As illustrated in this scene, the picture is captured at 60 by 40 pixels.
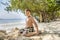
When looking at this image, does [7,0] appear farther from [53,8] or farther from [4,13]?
[53,8]

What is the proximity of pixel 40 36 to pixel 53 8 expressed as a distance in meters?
0.42

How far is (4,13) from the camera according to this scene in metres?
1.94

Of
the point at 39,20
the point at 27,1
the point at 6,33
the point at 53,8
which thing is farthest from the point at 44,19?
the point at 6,33

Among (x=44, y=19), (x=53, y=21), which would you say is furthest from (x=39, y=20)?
(x=53, y=21)

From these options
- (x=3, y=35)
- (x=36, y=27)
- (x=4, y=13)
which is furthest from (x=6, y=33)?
(x=36, y=27)

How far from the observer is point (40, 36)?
188 cm

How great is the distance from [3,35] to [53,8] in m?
0.76

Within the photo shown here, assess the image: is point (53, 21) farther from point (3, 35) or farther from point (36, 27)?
point (3, 35)

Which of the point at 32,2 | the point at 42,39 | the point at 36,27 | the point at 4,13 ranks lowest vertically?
the point at 42,39

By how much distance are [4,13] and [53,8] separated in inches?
26.0

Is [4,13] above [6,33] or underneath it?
above

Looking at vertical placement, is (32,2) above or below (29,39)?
above

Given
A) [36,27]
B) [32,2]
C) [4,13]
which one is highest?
[32,2]

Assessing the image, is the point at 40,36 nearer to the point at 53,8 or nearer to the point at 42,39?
the point at 42,39
